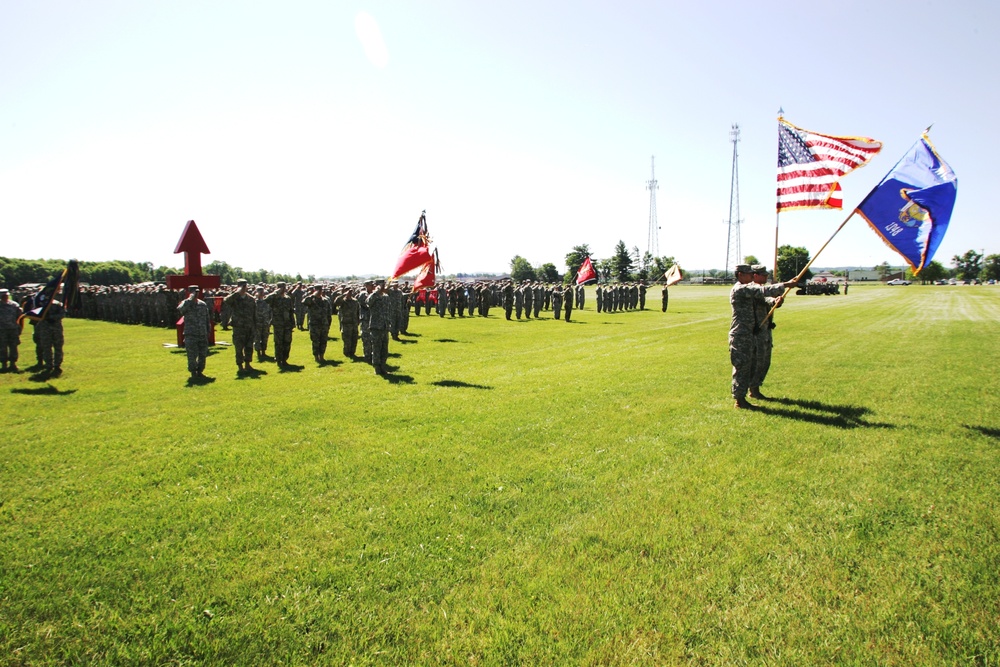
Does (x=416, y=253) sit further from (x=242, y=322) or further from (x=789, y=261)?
(x=789, y=261)

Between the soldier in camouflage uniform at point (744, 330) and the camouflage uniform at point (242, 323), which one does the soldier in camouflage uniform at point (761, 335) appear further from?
the camouflage uniform at point (242, 323)

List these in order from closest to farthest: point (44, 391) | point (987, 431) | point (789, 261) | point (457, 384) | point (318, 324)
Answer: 1. point (987, 431)
2. point (44, 391)
3. point (457, 384)
4. point (318, 324)
5. point (789, 261)

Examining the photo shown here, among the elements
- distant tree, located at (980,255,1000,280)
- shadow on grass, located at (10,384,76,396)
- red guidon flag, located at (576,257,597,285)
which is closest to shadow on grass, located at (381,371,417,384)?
shadow on grass, located at (10,384,76,396)

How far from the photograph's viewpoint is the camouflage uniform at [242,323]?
13.5 meters

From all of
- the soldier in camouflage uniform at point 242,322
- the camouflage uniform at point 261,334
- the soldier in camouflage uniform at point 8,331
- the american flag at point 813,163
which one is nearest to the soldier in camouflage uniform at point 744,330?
the american flag at point 813,163

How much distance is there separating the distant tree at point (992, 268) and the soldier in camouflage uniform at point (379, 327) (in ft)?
593

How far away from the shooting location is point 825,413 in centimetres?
853

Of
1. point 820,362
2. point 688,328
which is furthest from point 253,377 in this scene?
point 688,328

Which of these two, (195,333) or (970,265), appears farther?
(970,265)

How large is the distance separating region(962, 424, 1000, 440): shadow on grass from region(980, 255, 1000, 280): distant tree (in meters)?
177

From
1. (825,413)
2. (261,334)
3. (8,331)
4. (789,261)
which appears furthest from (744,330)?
(789,261)

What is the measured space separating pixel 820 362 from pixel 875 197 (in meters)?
6.56

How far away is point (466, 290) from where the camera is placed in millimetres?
34125

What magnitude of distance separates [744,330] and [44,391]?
14228 mm
